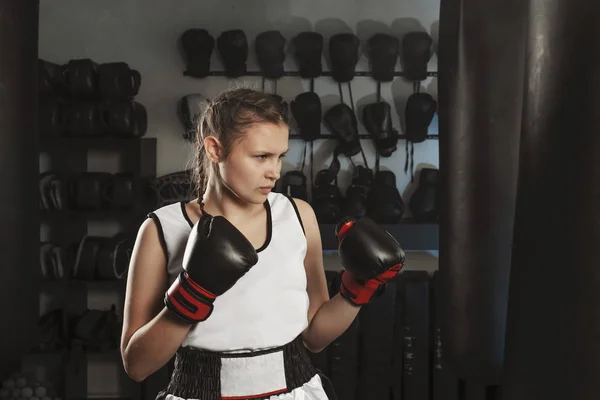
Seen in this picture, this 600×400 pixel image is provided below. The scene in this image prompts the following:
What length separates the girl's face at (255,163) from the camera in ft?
5.07

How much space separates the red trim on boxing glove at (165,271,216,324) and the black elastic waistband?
15cm

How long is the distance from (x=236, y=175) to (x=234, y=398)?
493 mm

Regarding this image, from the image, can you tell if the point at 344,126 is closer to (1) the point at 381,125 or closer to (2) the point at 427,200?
(1) the point at 381,125

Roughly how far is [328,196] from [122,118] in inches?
57.1

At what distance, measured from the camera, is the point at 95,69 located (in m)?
4.73

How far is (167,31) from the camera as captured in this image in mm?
5168

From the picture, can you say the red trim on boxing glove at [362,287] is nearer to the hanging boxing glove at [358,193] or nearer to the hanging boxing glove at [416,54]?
the hanging boxing glove at [358,193]

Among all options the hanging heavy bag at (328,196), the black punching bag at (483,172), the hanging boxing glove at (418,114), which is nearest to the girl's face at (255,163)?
the black punching bag at (483,172)

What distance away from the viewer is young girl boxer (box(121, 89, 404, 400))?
1485mm

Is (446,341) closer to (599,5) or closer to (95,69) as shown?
(599,5)

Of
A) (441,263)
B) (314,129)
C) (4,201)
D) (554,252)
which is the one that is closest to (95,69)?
(314,129)

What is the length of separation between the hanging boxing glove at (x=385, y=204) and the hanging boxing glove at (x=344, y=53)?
0.83 m

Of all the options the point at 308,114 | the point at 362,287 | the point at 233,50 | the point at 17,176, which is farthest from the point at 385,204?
the point at 362,287

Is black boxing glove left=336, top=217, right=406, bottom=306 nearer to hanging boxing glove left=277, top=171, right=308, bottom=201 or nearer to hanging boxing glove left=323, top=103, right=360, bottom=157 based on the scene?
hanging boxing glove left=277, top=171, right=308, bottom=201
